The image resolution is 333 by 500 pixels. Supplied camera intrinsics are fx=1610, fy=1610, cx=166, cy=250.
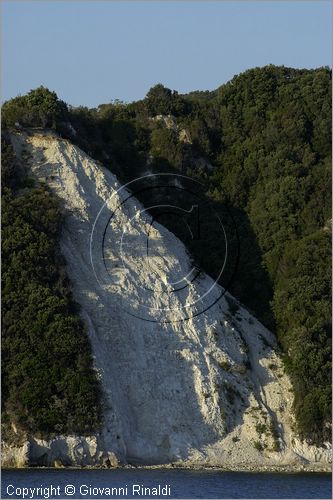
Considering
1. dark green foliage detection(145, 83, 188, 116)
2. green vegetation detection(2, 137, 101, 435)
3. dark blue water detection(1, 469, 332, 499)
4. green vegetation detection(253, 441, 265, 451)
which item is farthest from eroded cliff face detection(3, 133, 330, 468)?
dark green foliage detection(145, 83, 188, 116)

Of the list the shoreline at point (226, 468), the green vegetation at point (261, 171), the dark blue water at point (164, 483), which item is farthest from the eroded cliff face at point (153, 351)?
the dark blue water at point (164, 483)

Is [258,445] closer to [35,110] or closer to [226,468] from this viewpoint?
[226,468]

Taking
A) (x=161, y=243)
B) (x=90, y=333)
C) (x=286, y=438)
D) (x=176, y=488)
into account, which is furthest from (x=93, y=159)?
(x=176, y=488)

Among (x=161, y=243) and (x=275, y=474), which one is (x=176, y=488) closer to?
(x=275, y=474)

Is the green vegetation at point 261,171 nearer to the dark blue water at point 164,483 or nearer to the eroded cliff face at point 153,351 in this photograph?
the eroded cliff face at point 153,351

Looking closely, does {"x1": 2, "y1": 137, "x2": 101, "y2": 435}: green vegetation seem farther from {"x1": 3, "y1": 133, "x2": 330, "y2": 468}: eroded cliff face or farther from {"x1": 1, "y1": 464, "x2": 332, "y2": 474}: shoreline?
{"x1": 1, "y1": 464, "x2": 332, "y2": 474}: shoreline
